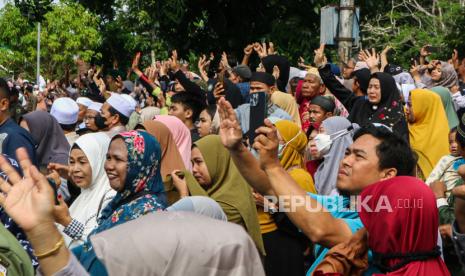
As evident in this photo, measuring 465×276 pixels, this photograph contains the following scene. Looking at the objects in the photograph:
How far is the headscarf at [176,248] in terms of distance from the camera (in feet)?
9.80

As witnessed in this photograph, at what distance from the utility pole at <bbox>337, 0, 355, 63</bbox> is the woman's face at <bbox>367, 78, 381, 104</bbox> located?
2740mm

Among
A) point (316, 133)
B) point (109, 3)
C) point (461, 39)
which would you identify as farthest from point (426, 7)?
point (316, 133)

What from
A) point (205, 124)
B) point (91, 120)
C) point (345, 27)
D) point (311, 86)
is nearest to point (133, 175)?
point (205, 124)

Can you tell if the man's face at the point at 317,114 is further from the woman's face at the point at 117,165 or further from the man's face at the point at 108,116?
the woman's face at the point at 117,165

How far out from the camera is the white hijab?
6.05 meters

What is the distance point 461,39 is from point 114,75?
1094cm

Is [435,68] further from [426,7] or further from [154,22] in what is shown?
[426,7]

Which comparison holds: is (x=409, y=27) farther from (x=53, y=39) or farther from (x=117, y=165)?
(x=117, y=165)

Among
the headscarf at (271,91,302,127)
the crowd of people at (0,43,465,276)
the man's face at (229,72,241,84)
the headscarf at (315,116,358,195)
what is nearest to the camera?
the crowd of people at (0,43,465,276)

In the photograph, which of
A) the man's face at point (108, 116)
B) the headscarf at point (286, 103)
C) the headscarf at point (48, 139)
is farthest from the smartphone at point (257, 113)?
the headscarf at point (286, 103)

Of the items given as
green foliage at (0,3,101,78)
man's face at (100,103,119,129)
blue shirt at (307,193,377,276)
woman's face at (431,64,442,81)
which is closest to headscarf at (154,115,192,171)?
man's face at (100,103,119,129)

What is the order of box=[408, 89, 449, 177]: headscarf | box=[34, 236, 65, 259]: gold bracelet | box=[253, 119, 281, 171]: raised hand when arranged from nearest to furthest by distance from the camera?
1. box=[34, 236, 65, 259]: gold bracelet
2. box=[253, 119, 281, 171]: raised hand
3. box=[408, 89, 449, 177]: headscarf

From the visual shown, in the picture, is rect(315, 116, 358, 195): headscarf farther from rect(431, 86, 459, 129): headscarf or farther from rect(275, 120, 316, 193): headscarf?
rect(431, 86, 459, 129): headscarf

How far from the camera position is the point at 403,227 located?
3916mm
